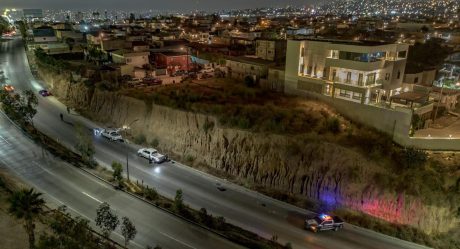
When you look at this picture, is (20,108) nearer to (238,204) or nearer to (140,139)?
(140,139)

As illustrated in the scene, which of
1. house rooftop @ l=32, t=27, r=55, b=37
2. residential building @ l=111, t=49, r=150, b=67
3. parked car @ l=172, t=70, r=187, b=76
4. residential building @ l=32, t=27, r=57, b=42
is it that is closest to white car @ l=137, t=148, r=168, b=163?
parked car @ l=172, t=70, r=187, b=76

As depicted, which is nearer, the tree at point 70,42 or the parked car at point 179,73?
the parked car at point 179,73

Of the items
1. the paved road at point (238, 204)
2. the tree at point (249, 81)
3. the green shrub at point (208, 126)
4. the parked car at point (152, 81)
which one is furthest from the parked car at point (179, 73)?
the green shrub at point (208, 126)

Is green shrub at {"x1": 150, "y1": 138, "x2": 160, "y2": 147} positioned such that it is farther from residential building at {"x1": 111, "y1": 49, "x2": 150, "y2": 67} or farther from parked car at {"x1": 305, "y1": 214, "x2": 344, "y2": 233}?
residential building at {"x1": 111, "y1": 49, "x2": 150, "y2": 67}

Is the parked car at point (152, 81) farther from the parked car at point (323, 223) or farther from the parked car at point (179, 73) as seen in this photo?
the parked car at point (323, 223)

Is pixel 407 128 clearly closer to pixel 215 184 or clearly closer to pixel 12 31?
pixel 215 184

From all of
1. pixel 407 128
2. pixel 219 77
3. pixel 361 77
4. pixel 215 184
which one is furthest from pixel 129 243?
pixel 219 77
